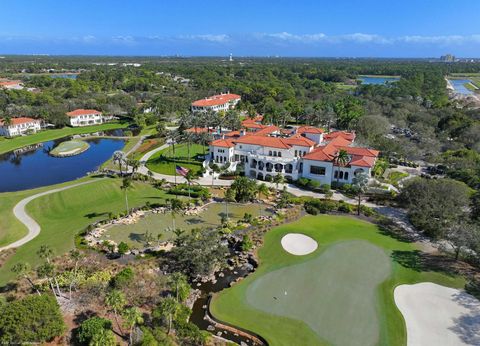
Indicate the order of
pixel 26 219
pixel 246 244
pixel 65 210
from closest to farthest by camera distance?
1. pixel 246 244
2. pixel 26 219
3. pixel 65 210

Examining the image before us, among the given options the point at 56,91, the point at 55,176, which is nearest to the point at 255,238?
the point at 55,176

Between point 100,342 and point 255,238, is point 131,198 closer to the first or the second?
point 255,238

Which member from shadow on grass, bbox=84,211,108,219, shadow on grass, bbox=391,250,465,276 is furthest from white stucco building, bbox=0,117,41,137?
shadow on grass, bbox=391,250,465,276

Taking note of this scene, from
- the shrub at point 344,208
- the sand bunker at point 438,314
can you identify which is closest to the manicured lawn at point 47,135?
the shrub at point 344,208

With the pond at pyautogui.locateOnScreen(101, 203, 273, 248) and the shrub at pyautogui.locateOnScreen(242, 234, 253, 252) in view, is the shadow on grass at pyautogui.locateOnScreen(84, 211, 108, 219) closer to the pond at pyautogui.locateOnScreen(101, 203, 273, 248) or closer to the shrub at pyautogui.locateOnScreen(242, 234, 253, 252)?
the pond at pyautogui.locateOnScreen(101, 203, 273, 248)

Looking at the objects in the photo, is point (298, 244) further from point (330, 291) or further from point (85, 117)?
point (85, 117)

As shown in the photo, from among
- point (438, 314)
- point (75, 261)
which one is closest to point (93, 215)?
point (75, 261)

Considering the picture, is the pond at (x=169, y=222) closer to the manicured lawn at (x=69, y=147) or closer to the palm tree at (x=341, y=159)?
the palm tree at (x=341, y=159)
